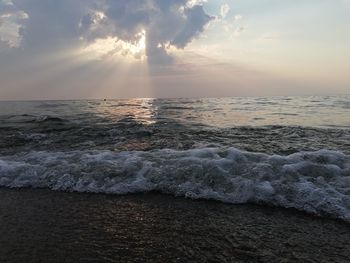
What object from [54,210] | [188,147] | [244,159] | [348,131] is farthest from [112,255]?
[348,131]

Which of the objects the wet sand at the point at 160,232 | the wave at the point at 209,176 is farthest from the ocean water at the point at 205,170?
the wet sand at the point at 160,232

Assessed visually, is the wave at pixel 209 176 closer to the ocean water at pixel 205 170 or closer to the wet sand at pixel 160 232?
the ocean water at pixel 205 170

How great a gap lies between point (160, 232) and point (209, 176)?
2.68 m

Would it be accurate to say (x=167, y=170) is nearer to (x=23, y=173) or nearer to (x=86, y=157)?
(x=86, y=157)

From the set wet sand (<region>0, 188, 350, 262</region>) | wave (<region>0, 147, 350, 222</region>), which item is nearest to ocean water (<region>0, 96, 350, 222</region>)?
wave (<region>0, 147, 350, 222</region>)

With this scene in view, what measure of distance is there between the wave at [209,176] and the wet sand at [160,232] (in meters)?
0.43

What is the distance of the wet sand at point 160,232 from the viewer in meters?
4.66

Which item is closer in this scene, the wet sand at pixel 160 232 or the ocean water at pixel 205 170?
the wet sand at pixel 160 232

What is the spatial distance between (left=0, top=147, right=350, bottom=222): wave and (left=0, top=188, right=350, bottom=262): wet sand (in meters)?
0.43

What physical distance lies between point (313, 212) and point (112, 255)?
11.3 ft

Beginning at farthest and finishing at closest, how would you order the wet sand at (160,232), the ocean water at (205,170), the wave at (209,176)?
the ocean water at (205,170) < the wave at (209,176) < the wet sand at (160,232)

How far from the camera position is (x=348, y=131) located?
14555 millimetres

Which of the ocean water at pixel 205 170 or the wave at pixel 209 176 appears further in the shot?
the ocean water at pixel 205 170

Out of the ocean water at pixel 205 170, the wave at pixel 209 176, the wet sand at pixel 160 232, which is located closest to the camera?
the wet sand at pixel 160 232
